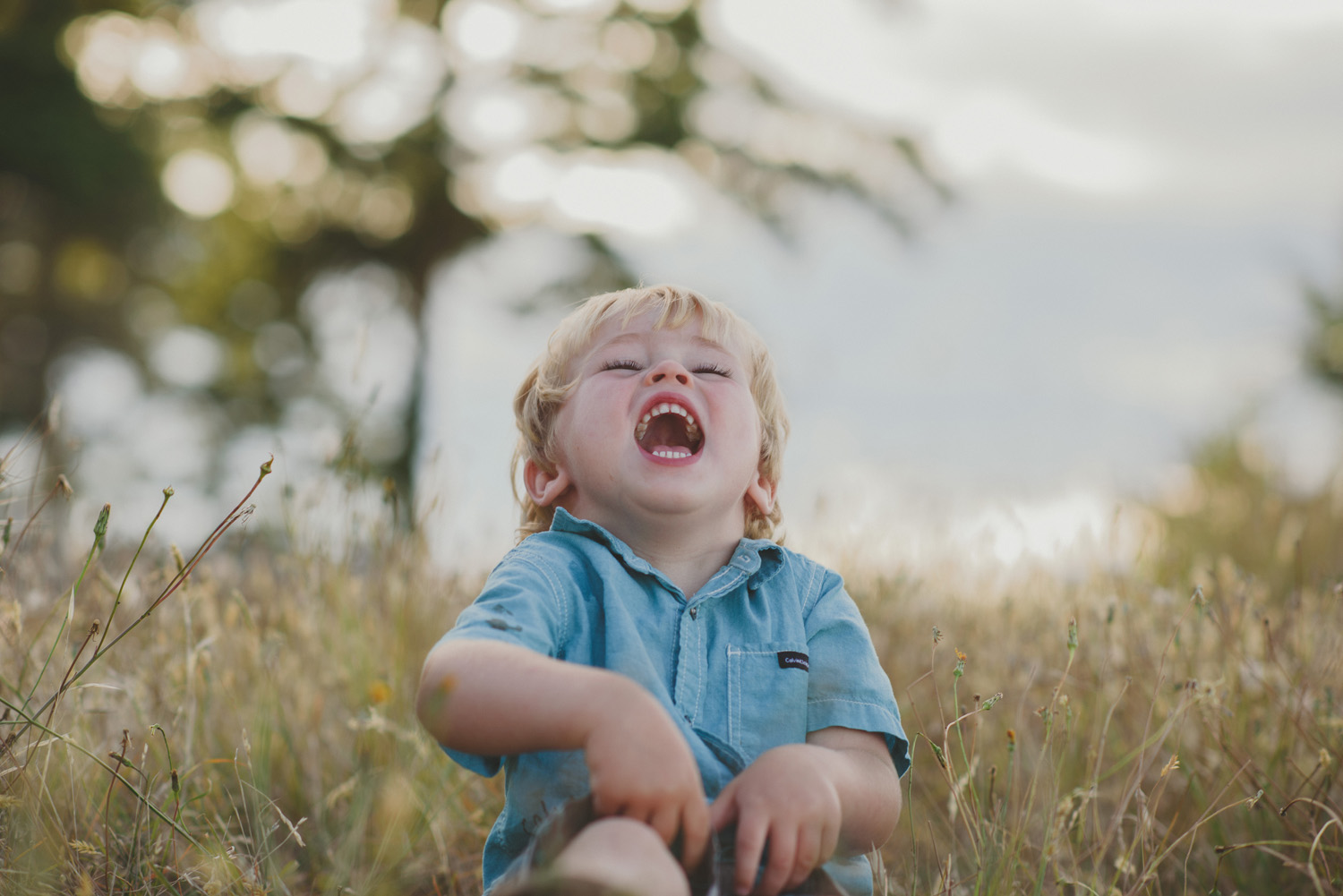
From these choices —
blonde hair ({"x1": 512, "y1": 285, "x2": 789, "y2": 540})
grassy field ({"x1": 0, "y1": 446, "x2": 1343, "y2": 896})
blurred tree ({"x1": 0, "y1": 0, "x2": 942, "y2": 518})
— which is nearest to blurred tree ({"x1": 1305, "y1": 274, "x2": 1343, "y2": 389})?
blurred tree ({"x1": 0, "y1": 0, "x2": 942, "y2": 518})

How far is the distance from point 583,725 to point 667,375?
69cm

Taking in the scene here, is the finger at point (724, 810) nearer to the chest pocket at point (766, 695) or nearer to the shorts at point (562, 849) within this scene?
the shorts at point (562, 849)

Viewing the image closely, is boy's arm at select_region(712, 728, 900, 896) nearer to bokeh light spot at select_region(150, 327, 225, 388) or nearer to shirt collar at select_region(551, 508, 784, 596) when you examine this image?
shirt collar at select_region(551, 508, 784, 596)

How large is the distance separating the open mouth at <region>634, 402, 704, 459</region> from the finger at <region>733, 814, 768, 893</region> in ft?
2.01

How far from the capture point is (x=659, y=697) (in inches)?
60.6

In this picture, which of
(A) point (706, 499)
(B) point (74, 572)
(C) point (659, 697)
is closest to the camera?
(C) point (659, 697)

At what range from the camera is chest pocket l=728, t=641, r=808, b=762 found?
1.61 metres

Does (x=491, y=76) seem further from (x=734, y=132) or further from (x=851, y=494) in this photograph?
(x=851, y=494)

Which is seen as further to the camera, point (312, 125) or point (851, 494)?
point (312, 125)

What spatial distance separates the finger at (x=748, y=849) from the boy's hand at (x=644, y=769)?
7cm

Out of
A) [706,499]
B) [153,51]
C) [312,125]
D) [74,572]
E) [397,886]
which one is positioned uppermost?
[153,51]

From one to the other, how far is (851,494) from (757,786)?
239 cm

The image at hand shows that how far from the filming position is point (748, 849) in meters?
1.30

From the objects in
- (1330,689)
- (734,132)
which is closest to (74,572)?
(1330,689)
